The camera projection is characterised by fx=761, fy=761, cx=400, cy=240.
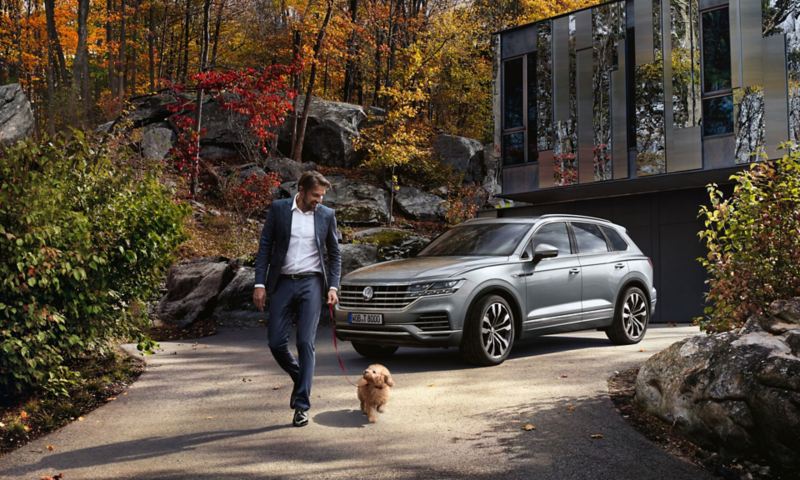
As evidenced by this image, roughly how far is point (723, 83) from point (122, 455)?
656 inches

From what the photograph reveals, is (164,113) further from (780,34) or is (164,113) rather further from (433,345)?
(433,345)

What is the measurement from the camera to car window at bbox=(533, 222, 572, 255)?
1038 cm

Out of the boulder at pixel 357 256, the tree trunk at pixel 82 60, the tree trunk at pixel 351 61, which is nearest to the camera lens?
the boulder at pixel 357 256

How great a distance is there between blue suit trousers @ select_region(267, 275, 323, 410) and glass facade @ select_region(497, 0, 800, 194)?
14.1 metres

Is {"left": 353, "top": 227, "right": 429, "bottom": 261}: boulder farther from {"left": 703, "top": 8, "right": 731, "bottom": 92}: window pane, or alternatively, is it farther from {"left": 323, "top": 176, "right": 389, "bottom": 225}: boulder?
{"left": 703, "top": 8, "right": 731, "bottom": 92}: window pane

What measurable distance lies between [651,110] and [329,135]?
1497cm

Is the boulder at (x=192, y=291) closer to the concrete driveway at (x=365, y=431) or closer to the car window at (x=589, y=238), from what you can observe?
the concrete driveway at (x=365, y=431)

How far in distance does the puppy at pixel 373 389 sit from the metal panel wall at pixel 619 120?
14.5 meters

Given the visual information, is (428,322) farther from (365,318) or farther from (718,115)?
(718,115)

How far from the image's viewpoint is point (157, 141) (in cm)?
2800

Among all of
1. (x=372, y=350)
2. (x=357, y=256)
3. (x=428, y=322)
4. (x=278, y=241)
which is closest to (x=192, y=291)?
(x=357, y=256)

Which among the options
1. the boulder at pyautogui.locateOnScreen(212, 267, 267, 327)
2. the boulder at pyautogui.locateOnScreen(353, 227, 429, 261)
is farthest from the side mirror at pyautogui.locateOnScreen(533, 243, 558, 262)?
the boulder at pyautogui.locateOnScreen(353, 227, 429, 261)

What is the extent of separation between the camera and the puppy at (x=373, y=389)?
21.2 feet

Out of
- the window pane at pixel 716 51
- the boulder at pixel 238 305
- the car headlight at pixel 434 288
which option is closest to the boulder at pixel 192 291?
the boulder at pixel 238 305
